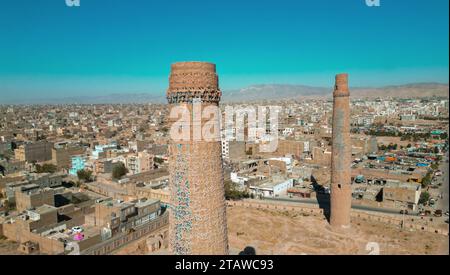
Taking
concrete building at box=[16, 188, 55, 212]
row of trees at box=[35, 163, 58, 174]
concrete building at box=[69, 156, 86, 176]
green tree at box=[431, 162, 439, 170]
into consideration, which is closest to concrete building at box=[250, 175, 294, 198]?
concrete building at box=[16, 188, 55, 212]

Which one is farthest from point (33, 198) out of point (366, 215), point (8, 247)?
point (366, 215)

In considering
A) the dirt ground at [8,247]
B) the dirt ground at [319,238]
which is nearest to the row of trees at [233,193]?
the dirt ground at [319,238]

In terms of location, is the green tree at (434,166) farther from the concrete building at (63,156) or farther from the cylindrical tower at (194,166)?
the concrete building at (63,156)

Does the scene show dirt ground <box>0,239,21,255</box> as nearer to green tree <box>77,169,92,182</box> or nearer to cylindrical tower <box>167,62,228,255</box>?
green tree <box>77,169,92,182</box>

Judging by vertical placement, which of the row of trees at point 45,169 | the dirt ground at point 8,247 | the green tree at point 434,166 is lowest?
the dirt ground at point 8,247

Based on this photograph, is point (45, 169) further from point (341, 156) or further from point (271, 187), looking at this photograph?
point (341, 156)
